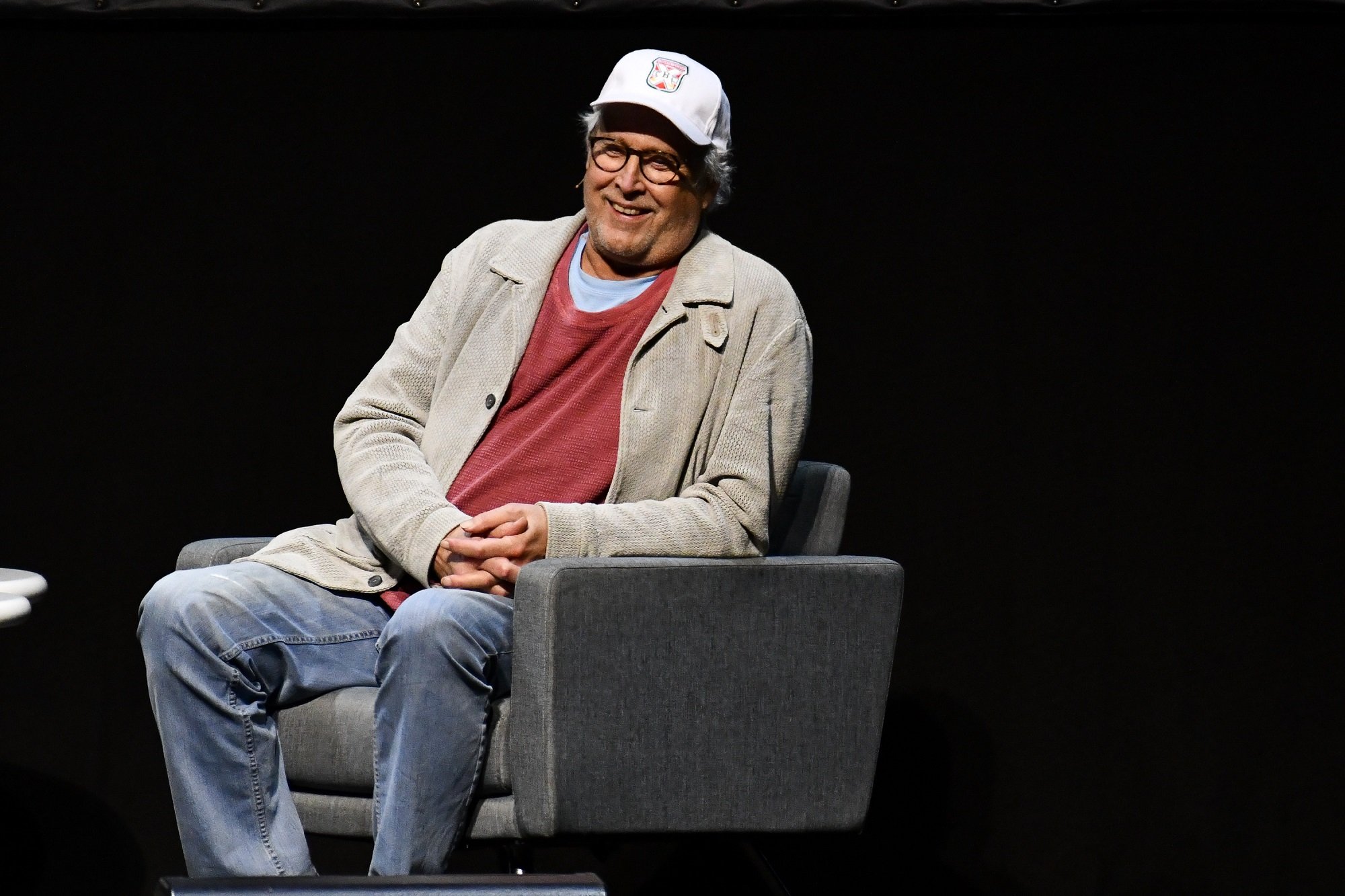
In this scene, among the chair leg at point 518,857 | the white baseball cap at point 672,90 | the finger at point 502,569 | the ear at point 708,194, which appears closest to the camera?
the finger at point 502,569

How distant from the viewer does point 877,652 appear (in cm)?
220

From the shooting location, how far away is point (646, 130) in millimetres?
2469

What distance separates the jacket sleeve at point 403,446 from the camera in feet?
7.48

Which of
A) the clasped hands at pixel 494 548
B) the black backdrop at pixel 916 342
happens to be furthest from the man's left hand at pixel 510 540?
the black backdrop at pixel 916 342

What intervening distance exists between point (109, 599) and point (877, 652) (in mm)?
1744

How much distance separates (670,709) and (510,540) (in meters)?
0.33

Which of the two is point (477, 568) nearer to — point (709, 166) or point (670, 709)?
point (670, 709)

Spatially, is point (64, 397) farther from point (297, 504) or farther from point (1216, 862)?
point (1216, 862)

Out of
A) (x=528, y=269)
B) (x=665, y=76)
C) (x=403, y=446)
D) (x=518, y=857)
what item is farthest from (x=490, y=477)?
(x=665, y=76)

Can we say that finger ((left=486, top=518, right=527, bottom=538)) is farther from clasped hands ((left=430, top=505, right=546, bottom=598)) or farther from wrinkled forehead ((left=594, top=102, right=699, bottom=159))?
wrinkled forehead ((left=594, top=102, right=699, bottom=159))

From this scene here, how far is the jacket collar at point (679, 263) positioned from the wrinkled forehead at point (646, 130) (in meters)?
0.16

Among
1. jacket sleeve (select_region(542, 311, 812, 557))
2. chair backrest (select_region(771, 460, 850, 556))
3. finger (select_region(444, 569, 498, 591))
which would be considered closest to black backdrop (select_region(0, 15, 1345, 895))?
chair backrest (select_region(771, 460, 850, 556))

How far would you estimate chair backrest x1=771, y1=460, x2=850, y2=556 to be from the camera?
261cm

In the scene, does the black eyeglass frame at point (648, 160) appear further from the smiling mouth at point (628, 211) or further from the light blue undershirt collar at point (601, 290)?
the light blue undershirt collar at point (601, 290)
